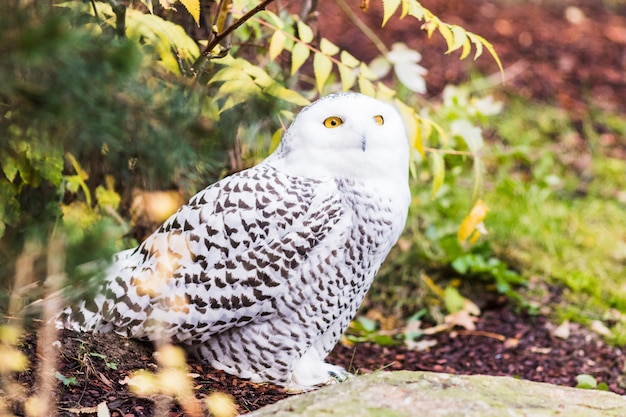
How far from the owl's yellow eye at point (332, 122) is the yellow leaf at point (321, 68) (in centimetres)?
24

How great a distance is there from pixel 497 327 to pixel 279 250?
73.2 inches

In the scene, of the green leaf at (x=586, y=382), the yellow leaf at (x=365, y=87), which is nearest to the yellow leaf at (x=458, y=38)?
the yellow leaf at (x=365, y=87)

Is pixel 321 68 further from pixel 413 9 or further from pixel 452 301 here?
pixel 452 301

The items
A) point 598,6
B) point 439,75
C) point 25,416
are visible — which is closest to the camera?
point 25,416

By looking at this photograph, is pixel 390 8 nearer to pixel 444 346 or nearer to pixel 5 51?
pixel 5 51

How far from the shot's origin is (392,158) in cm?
292

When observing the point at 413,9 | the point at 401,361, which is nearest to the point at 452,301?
the point at 401,361

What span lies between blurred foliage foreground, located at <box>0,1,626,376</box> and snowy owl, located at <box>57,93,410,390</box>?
0.66 feet

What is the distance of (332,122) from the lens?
290 centimetres

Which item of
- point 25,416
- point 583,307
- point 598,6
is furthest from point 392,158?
point 598,6

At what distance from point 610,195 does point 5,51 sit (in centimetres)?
516

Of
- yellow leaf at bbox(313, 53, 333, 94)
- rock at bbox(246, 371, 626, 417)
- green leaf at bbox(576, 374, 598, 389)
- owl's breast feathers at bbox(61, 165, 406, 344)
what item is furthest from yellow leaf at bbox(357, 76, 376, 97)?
green leaf at bbox(576, 374, 598, 389)

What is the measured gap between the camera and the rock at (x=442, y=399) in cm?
224

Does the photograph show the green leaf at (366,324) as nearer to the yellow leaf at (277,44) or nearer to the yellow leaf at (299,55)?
the yellow leaf at (299,55)
